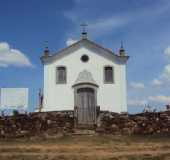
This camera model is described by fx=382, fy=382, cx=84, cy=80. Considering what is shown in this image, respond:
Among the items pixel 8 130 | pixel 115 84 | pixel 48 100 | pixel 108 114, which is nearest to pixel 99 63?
pixel 115 84

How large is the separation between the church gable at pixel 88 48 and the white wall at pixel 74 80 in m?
0.26

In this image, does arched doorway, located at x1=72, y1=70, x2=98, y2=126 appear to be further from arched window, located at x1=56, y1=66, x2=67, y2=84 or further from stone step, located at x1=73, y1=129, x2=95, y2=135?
stone step, located at x1=73, y1=129, x2=95, y2=135

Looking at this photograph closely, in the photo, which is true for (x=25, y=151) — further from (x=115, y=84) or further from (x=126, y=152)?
(x=115, y=84)

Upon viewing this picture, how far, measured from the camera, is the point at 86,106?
2866 centimetres

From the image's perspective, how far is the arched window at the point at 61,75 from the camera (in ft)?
99.7

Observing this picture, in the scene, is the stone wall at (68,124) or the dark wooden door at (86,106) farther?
the dark wooden door at (86,106)

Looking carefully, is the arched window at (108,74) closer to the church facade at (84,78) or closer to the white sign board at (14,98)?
the church facade at (84,78)

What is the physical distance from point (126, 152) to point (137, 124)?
7000mm

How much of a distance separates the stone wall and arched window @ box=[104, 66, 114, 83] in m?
7.15

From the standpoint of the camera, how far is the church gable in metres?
30.9

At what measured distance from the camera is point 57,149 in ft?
57.1

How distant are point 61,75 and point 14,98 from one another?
18.3 ft

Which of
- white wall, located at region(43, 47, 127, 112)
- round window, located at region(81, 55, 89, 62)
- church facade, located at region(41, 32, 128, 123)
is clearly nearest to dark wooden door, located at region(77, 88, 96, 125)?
church facade, located at region(41, 32, 128, 123)

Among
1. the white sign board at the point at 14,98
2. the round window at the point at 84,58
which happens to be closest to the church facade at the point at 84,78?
the round window at the point at 84,58
